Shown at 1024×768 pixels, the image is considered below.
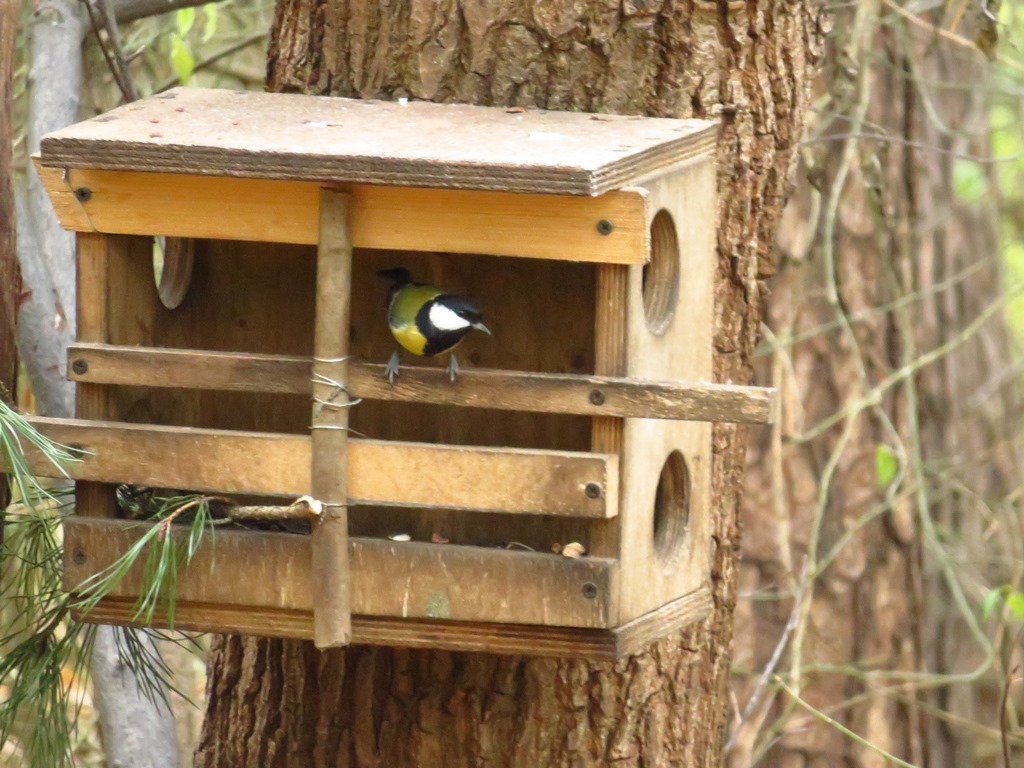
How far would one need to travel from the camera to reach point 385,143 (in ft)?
7.27

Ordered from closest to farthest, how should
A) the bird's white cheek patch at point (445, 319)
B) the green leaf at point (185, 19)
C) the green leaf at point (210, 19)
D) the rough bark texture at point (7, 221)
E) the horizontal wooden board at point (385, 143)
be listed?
the horizontal wooden board at point (385, 143)
the bird's white cheek patch at point (445, 319)
the rough bark texture at point (7, 221)
the green leaf at point (185, 19)
the green leaf at point (210, 19)

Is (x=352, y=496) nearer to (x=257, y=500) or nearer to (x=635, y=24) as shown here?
(x=257, y=500)

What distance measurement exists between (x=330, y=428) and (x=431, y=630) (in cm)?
35

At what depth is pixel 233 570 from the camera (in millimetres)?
2311

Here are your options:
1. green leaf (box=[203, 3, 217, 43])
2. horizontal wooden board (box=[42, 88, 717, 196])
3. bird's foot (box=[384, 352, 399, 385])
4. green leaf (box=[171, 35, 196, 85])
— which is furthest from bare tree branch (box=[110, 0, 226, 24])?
bird's foot (box=[384, 352, 399, 385])

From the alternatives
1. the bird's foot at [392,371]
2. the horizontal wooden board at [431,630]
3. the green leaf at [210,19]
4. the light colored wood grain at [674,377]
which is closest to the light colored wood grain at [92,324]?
the horizontal wooden board at [431,630]

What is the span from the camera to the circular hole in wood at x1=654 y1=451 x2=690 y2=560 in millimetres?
2523

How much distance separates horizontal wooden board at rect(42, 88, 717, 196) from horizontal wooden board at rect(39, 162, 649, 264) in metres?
0.08

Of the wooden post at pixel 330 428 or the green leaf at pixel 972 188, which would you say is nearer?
the wooden post at pixel 330 428

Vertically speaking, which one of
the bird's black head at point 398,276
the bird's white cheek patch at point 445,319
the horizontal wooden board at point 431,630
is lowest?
the horizontal wooden board at point 431,630

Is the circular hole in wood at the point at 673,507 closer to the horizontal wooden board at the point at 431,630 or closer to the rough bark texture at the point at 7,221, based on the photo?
the horizontal wooden board at the point at 431,630

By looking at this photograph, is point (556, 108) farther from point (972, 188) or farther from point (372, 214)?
point (972, 188)

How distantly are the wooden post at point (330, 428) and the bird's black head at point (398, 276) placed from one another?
312 mm

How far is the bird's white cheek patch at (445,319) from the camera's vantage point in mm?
2396
